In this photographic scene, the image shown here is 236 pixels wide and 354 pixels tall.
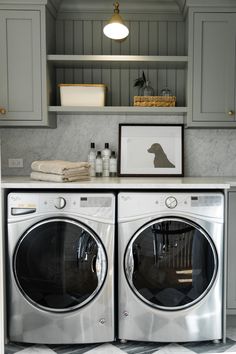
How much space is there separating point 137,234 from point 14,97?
1.41m

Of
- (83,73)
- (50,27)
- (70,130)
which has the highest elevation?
(50,27)

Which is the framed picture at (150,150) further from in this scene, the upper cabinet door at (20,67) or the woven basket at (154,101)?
the upper cabinet door at (20,67)

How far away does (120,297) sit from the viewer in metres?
2.34

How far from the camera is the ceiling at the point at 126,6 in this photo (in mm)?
3010

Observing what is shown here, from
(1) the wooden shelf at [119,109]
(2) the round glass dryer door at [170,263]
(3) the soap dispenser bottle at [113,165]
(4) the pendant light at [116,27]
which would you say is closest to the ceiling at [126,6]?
(4) the pendant light at [116,27]

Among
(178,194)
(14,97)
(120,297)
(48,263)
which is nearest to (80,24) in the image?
(14,97)

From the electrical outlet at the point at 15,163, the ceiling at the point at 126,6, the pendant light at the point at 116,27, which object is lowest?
the electrical outlet at the point at 15,163

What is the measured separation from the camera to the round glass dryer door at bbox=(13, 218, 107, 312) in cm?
229

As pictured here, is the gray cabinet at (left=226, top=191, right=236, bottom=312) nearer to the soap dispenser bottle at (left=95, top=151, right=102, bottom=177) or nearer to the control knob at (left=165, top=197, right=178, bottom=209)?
the control knob at (left=165, top=197, right=178, bottom=209)

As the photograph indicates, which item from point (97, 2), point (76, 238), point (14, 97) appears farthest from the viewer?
point (97, 2)

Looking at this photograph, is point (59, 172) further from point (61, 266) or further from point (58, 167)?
point (61, 266)

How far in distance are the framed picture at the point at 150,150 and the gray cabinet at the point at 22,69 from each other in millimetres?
702

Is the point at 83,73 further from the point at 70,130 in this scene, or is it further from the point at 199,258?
the point at 199,258

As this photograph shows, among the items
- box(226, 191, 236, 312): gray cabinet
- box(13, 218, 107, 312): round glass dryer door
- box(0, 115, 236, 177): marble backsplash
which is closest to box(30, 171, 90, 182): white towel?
box(13, 218, 107, 312): round glass dryer door
